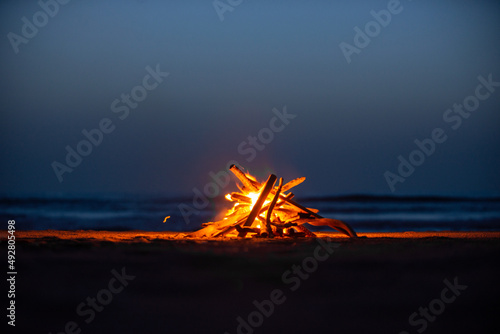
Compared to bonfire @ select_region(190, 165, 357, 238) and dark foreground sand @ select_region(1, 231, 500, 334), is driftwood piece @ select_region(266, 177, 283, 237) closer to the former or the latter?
bonfire @ select_region(190, 165, 357, 238)

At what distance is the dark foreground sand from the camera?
2.79 meters

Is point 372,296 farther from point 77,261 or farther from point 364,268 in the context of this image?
point 77,261

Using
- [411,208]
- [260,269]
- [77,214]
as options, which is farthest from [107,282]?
[411,208]

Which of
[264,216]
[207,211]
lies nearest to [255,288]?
[264,216]

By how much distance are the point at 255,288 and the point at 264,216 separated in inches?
97.9

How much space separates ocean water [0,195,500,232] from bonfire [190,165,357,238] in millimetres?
3862

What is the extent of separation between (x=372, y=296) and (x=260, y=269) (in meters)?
0.83

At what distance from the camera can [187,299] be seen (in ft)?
10.2

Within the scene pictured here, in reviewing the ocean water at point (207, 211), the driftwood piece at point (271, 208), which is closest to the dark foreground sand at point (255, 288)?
the driftwood piece at point (271, 208)

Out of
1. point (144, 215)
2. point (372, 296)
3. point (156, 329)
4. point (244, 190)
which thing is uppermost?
point (144, 215)

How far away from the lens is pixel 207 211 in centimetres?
1348

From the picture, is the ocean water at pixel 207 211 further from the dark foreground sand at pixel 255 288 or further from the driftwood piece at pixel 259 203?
the dark foreground sand at pixel 255 288

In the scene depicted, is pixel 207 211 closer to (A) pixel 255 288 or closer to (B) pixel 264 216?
(B) pixel 264 216

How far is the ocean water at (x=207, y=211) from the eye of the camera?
11.1 metres
